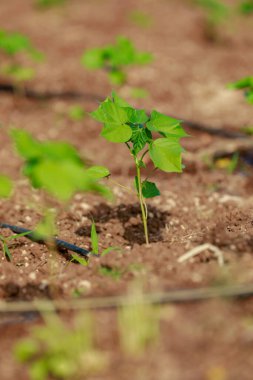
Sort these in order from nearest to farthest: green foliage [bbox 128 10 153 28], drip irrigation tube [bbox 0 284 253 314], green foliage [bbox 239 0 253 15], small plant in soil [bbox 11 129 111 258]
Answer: small plant in soil [bbox 11 129 111 258] → drip irrigation tube [bbox 0 284 253 314] → green foliage [bbox 128 10 153 28] → green foliage [bbox 239 0 253 15]

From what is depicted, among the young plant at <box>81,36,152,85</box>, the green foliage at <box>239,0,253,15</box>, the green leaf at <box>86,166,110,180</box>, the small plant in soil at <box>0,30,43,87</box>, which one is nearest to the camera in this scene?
the green leaf at <box>86,166,110,180</box>

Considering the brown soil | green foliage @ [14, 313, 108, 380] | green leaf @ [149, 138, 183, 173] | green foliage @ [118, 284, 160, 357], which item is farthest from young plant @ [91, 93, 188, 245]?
green foliage @ [14, 313, 108, 380]

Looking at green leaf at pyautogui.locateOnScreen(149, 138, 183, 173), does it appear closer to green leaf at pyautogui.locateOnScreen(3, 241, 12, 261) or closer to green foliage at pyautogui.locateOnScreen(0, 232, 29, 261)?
green foliage at pyautogui.locateOnScreen(0, 232, 29, 261)

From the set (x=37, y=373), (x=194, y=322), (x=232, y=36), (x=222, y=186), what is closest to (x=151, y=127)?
(x=194, y=322)

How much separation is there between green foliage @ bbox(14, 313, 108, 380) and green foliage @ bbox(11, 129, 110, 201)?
0.38 meters

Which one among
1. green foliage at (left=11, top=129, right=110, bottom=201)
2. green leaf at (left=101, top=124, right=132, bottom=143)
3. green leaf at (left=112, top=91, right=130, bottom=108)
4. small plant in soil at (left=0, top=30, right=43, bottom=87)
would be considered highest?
green foliage at (left=11, top=129, right=110, bottom=201)

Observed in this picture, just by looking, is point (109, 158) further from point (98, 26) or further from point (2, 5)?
point (2, 5)

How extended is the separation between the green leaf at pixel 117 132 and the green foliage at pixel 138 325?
65 cm

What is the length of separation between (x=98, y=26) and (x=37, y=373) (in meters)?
5.54

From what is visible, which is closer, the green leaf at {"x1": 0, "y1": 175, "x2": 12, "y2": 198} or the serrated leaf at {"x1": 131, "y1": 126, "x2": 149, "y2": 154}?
the green leaf at {"x1": 0, "y1": 175, "x2": 12, "y2": 198}

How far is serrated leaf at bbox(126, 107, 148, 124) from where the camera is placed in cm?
215

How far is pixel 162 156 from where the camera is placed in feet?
6.97

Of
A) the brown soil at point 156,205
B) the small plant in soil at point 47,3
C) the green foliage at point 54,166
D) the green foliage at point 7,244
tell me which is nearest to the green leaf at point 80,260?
the brown soil at point 156,205

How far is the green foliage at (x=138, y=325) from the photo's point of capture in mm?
1560
